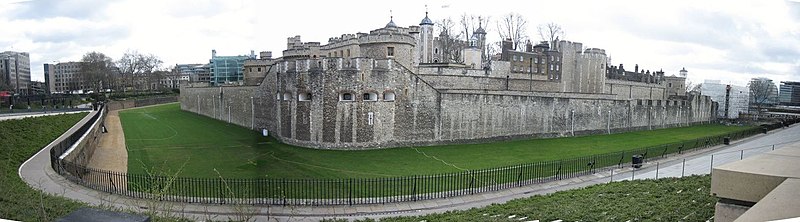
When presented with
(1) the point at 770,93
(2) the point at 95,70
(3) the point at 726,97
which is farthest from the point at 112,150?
(3) the point at 726,97

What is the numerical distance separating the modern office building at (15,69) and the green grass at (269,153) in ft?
8.07

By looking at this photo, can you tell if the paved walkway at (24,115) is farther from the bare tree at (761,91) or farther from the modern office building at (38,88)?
the bare tree at (761,91)

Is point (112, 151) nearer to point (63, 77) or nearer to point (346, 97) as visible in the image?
point (63, 77)

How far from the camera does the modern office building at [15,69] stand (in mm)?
9180

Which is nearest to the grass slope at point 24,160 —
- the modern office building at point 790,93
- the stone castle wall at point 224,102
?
the stone castle wall at point 224,102

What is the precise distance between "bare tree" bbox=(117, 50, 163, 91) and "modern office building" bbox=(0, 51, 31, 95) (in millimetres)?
1572

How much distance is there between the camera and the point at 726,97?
35.6 meters

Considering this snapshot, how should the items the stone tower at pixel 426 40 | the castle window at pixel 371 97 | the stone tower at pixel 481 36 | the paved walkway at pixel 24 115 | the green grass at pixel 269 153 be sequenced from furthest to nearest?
the stone tower at pixel 481 36 → the stone tower at pixel 426 40 → the castle window at pixel 371 97 → the paved walkway at pixel 24 115 → the green grass at pixel 269 153

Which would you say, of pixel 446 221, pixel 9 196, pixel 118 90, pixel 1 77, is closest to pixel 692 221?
pixel 446 221

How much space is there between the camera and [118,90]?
13.1 meters

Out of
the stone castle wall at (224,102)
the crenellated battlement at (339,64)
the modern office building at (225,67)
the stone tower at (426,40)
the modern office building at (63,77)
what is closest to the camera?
the modern office building at (63,77)

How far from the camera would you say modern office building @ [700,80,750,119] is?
3167 centimetres

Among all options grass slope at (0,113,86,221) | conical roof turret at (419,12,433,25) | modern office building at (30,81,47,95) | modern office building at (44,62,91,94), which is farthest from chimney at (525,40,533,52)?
modern office building at (30,81,47,95)

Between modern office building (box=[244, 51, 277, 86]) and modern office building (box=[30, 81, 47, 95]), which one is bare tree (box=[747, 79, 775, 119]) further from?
modern office building (box=[30, 81, 47, 95])
